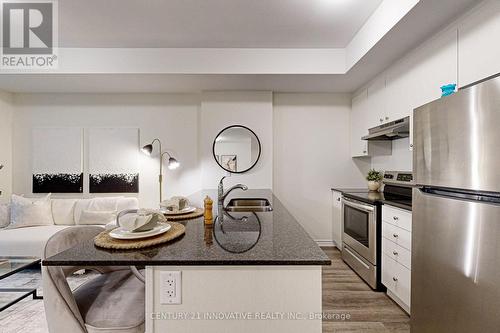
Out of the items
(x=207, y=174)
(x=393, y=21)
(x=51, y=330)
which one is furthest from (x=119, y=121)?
(x=393, y=21)

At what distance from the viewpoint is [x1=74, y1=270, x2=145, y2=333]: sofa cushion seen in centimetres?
106

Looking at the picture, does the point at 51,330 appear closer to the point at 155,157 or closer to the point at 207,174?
the point at 207,174

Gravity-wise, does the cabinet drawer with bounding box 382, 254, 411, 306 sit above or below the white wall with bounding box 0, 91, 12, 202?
below

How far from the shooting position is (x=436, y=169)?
4.55 ft

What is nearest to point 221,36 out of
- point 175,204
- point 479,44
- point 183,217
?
point 175,204

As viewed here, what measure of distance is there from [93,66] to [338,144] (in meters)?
3.41

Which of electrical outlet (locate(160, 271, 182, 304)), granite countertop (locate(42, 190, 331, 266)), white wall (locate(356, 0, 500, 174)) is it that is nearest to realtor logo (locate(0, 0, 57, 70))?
granite countertop (locate(42, 190, 331, 266))

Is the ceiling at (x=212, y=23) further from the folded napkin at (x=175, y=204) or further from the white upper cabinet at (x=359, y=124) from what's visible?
the folded napkin at (x=175, y=204)

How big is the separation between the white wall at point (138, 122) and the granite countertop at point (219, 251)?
8.80 ft

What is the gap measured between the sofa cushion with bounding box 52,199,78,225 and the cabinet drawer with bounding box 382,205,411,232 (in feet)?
12.4

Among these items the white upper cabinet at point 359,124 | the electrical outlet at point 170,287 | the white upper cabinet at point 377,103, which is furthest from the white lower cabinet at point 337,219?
the electrical outlet at point 170,287

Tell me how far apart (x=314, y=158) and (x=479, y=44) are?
2.45m

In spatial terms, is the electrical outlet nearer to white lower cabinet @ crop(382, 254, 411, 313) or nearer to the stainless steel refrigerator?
the stainless steel refrigerator

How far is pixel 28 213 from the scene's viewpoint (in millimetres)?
3178
